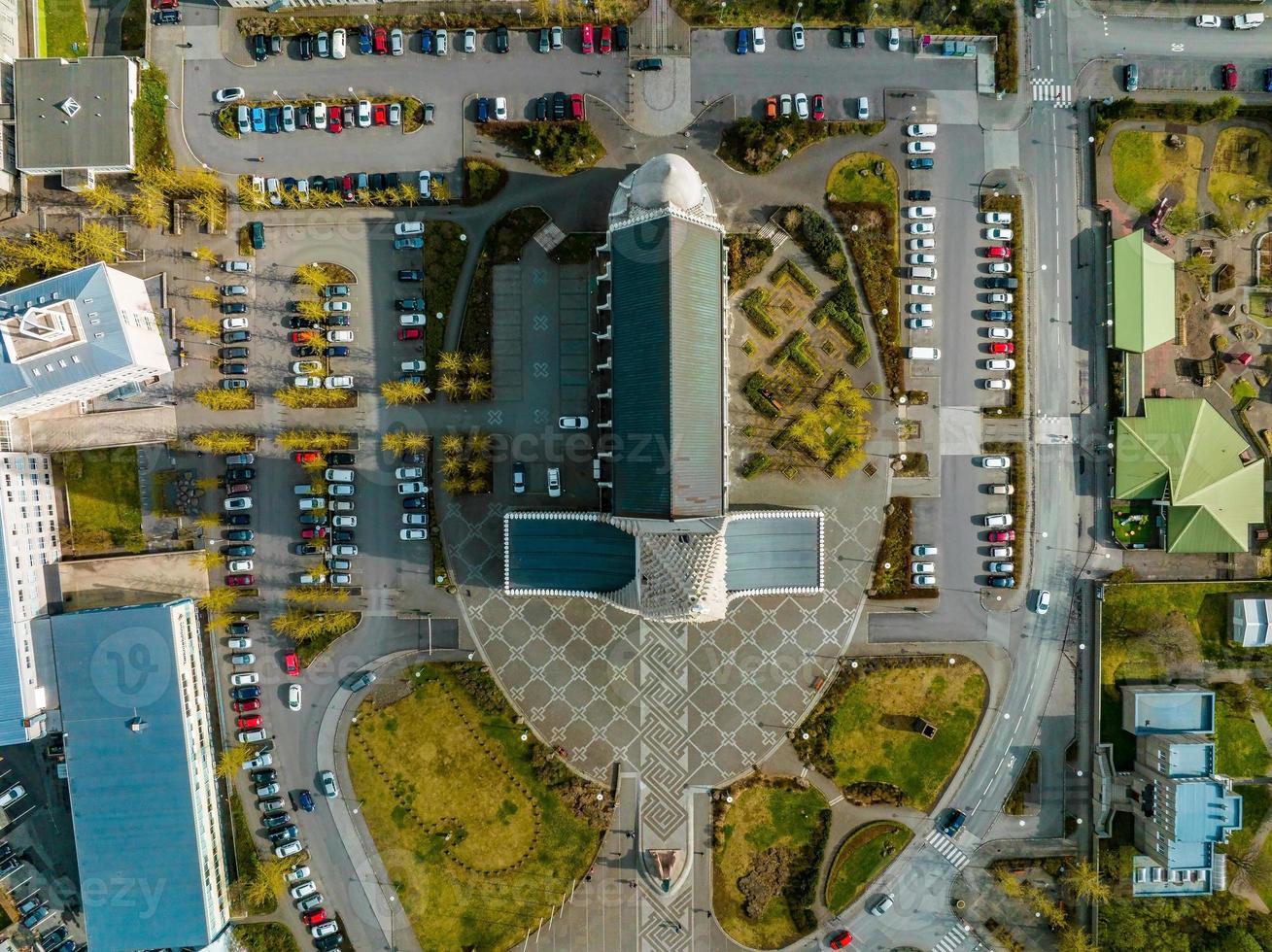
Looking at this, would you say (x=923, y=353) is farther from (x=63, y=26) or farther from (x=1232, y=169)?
(x=63, y=26)

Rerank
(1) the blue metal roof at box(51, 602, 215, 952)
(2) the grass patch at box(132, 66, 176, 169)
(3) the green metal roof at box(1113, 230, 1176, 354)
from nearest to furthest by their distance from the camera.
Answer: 1. (1) the blue metal roof at box(51, 602, 215, 952)
2. (3) the green metal roof at box(1113, 230, 1176, 354)
3. (2) the grass patch at box(132, 66, 176, 169)

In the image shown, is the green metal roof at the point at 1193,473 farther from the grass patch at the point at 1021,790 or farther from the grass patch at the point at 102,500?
the grass patch at the point at 102,500

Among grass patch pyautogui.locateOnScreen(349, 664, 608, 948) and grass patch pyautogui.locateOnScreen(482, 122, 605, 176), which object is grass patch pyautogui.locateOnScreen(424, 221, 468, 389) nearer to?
grass patch pyautogui.locateOnScreen(482, 122, 605, 176)

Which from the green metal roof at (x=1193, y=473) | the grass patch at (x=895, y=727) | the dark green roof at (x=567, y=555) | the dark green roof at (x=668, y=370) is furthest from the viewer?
the grass patch at (x=895, y=727)

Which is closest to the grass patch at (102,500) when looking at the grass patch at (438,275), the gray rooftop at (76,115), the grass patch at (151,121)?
the gray rooftop at (76,115)

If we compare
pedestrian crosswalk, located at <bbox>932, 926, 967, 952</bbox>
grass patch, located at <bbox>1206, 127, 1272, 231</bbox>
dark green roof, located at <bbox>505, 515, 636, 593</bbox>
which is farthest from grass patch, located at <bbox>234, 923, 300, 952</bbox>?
grass patch, located at <bbox>1206, 127, 1272, 231</bbox>

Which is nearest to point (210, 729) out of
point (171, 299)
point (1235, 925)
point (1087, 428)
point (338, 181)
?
point (171, 299)

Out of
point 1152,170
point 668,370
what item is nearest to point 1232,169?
point 1152,170
